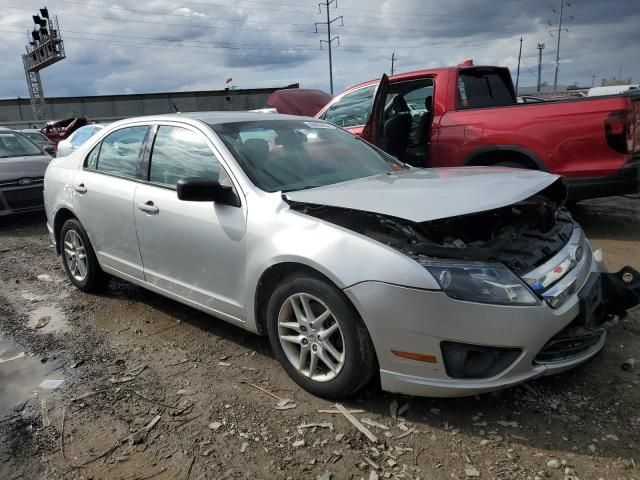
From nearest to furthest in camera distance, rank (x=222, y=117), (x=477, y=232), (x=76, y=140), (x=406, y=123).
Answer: (x=477, y=232), (x=222, y=117), (x=406, y=123), (x=76, y=140)

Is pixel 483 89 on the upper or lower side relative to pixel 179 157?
upper

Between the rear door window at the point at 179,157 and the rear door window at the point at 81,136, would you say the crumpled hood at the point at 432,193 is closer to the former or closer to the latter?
the rear door window at the point at 179,157

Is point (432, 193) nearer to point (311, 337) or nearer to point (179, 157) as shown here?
point (311, 337)

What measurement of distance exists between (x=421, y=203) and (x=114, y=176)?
276 centimetres

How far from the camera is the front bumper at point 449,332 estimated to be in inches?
100

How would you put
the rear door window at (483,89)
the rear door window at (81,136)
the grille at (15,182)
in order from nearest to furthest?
the rear door window at (483,89) < the grille at (15,182) < the rear door window at (81,136)

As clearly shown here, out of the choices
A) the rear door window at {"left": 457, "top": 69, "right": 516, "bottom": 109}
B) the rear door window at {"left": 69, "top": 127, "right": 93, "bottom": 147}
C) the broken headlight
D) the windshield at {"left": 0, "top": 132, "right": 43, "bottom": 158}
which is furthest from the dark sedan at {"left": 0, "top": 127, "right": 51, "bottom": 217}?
the broken headlight

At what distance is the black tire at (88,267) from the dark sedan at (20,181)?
4076mm

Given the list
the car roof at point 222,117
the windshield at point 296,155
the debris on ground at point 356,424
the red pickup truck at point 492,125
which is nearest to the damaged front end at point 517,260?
the windshield at point 296,155

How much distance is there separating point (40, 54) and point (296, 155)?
164ft

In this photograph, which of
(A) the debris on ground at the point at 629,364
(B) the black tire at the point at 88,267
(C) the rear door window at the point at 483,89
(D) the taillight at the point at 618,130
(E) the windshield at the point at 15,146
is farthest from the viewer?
(E) the windshield at the point at 15,146

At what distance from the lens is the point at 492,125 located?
6020mm

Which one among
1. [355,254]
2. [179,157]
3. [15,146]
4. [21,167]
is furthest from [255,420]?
[15,146]

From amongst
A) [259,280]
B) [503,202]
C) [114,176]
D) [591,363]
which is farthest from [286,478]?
[114,176]
